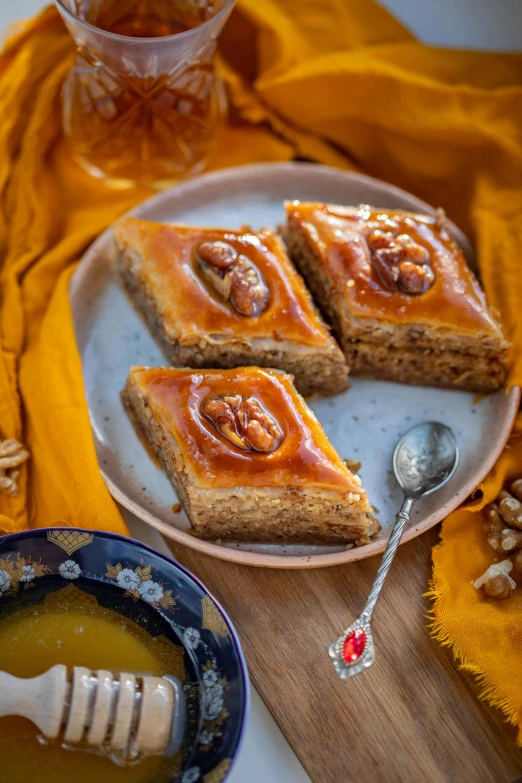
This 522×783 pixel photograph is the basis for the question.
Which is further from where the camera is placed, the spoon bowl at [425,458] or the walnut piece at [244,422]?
the spoon bowl at [425,458]

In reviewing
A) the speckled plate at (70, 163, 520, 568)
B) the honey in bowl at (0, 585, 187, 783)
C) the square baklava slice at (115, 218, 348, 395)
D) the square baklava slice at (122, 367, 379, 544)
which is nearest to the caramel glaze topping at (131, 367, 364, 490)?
the square baklava slice at (122, 367, 379, 544)

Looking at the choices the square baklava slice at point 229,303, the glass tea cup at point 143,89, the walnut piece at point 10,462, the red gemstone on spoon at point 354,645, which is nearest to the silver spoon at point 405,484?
the red gemstone on spoon at point 354,645

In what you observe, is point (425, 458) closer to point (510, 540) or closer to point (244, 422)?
point (510, 540)

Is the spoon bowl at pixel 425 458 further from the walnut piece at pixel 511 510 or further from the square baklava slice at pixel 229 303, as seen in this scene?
the square baklava slice at pixel 229 303

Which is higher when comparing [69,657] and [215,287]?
[215,287]

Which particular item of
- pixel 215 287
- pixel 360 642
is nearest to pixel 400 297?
pixel 215 287

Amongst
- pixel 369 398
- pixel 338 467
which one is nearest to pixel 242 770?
pixel 338 467

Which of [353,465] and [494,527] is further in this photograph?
[353,465]
